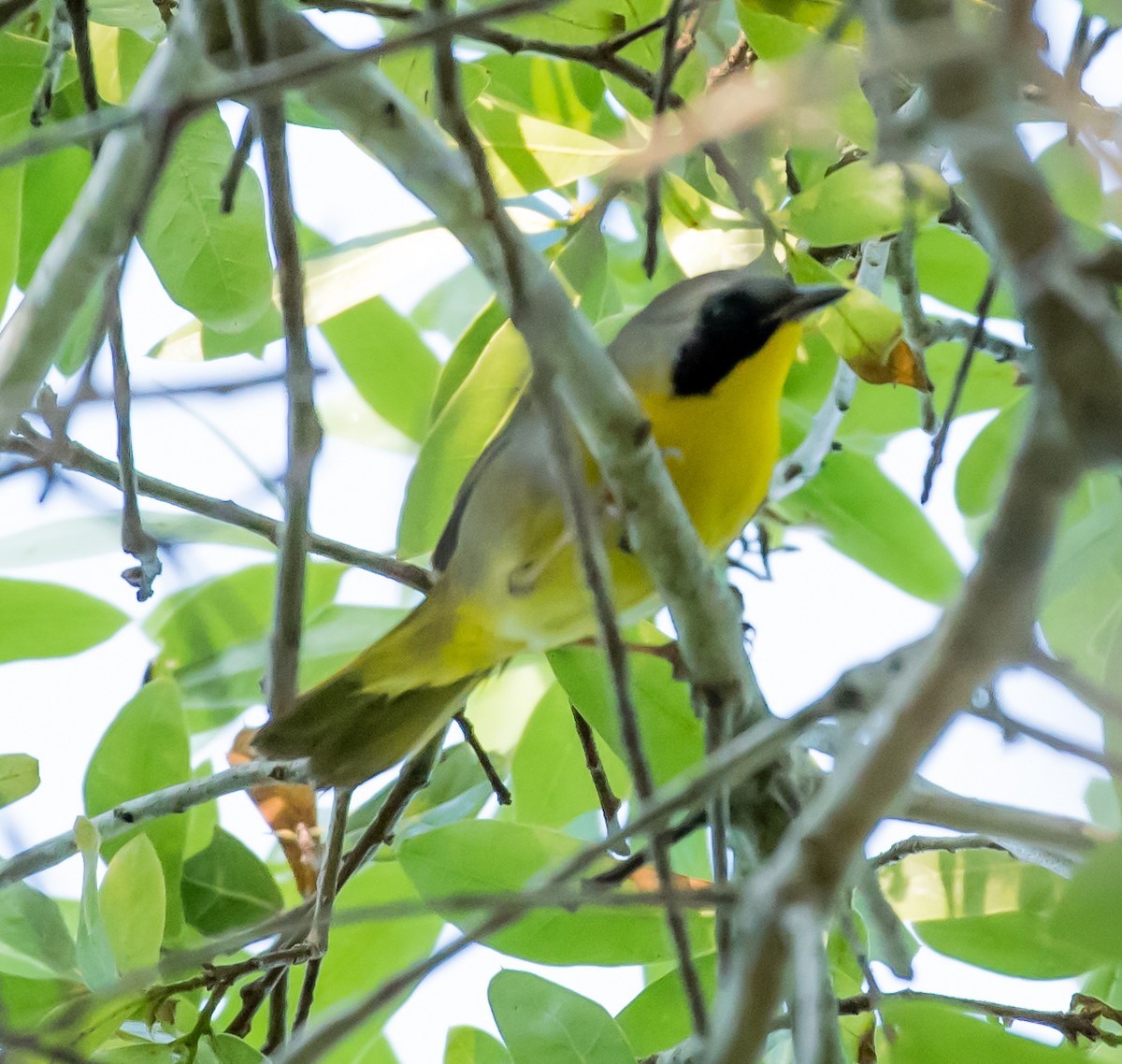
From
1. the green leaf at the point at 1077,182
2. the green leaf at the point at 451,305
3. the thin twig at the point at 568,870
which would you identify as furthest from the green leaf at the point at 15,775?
the green leaf at the point at 1077,182

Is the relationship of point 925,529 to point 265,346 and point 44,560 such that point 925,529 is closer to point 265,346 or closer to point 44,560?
point 265,346

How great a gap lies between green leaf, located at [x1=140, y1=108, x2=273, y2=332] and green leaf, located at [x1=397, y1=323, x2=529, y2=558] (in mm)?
414

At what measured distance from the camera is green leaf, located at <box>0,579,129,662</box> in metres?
2.65

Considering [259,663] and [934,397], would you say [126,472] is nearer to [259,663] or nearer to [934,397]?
[259,663]

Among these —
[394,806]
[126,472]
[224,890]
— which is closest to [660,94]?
[126,472]

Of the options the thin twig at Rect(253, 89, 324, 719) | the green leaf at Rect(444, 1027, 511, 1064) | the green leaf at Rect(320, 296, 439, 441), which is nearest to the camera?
the thin twig at Rect(253, 89, 324, 719)

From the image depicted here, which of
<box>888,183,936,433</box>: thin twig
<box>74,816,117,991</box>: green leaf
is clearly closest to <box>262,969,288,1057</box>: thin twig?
<box>74,816,117,991</box>: green leaf

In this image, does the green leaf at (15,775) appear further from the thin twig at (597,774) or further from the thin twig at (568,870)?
the thin twig at (568,870)

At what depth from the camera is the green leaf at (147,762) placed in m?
2.54

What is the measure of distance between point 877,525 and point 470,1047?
1450 mm

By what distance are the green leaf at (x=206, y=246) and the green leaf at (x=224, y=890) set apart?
1.07m

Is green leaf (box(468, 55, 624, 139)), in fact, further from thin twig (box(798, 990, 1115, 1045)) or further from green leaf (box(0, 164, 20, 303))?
thin twig (box(798, 990, 1115, 1045))

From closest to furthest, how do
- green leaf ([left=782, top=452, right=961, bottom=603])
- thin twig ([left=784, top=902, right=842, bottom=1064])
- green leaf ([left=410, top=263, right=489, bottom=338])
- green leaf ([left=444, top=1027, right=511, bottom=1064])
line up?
1. thin twig ([left=784, top=902, right=842, bottom=1064])
2. green leaf ([left=444, top=1027, right=511, bottom=1064])
3. green leaf ([left=782, top=452, right=961, bottom=603])
4. green leaf ([left=410, top=263, right=489, bottom=338])

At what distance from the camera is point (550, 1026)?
82.5 inches
